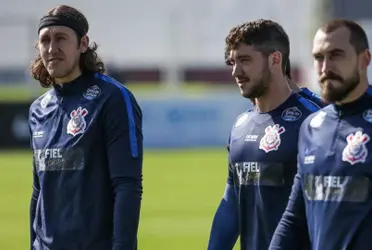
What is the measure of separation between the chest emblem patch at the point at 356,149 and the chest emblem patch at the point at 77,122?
157 centimetres

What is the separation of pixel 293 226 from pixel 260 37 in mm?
1245

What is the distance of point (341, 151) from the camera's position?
5.27 meters

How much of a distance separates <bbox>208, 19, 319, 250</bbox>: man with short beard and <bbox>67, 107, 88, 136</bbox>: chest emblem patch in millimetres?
829

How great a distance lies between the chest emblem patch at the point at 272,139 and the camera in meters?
6.26

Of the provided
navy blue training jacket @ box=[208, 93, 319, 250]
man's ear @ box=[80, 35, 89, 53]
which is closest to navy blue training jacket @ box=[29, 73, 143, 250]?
man's ear @ box=[80, 35, 89, 53]

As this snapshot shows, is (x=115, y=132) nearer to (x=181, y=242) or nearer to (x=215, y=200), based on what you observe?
(x=181, y=242)

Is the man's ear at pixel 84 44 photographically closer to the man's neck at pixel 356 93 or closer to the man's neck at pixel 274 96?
the man's neck at pixel 274 96

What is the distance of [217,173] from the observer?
23.2 metres

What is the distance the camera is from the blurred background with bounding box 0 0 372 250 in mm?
17609

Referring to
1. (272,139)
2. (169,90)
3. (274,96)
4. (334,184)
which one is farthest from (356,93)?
(169,90)

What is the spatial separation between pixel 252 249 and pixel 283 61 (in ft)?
3.47

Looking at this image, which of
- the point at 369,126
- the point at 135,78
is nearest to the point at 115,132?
the point at 369,126

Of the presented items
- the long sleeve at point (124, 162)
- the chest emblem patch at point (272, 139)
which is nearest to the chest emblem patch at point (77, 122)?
the long sleeve at point (124, 162)

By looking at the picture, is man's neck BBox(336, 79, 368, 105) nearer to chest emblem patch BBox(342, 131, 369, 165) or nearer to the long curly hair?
chest emblem patch BBox(342, 131, 369, 165)
